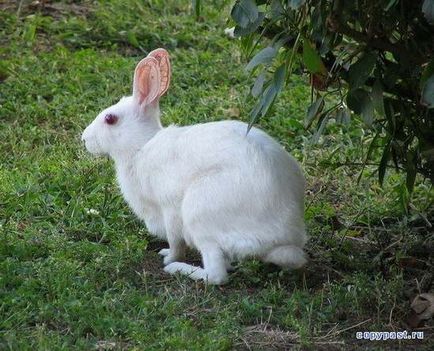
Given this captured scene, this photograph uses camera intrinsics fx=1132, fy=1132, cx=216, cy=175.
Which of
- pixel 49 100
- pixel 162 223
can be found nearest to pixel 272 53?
pixel 162 223

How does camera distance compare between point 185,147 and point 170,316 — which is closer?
point 170,316

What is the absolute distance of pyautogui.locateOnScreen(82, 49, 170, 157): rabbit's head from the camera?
5027 millimetres

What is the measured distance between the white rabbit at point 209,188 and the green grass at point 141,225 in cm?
14

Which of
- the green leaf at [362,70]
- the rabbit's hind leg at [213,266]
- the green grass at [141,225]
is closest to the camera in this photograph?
the green leaf at [362,70]

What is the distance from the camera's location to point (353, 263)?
192 inches

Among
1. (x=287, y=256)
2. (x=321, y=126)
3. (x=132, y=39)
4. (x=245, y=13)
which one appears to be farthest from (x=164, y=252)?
Answer: (x=132, y=39)

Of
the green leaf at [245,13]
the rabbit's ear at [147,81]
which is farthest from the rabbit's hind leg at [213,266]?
the green leaf at [245,13]

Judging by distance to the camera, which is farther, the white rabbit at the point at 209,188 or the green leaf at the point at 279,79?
the white rabbit at the point at 209,188

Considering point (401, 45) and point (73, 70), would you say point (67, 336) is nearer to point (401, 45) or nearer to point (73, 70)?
point (401, 45)

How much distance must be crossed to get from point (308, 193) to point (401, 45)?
1645mm

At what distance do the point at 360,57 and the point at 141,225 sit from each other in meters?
1.63

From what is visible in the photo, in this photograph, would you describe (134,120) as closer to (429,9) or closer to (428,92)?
(428,92)

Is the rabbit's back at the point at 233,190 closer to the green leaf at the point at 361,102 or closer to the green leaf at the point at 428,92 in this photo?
the green leaf at the point at 361,102

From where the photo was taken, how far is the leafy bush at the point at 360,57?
3.95 m
